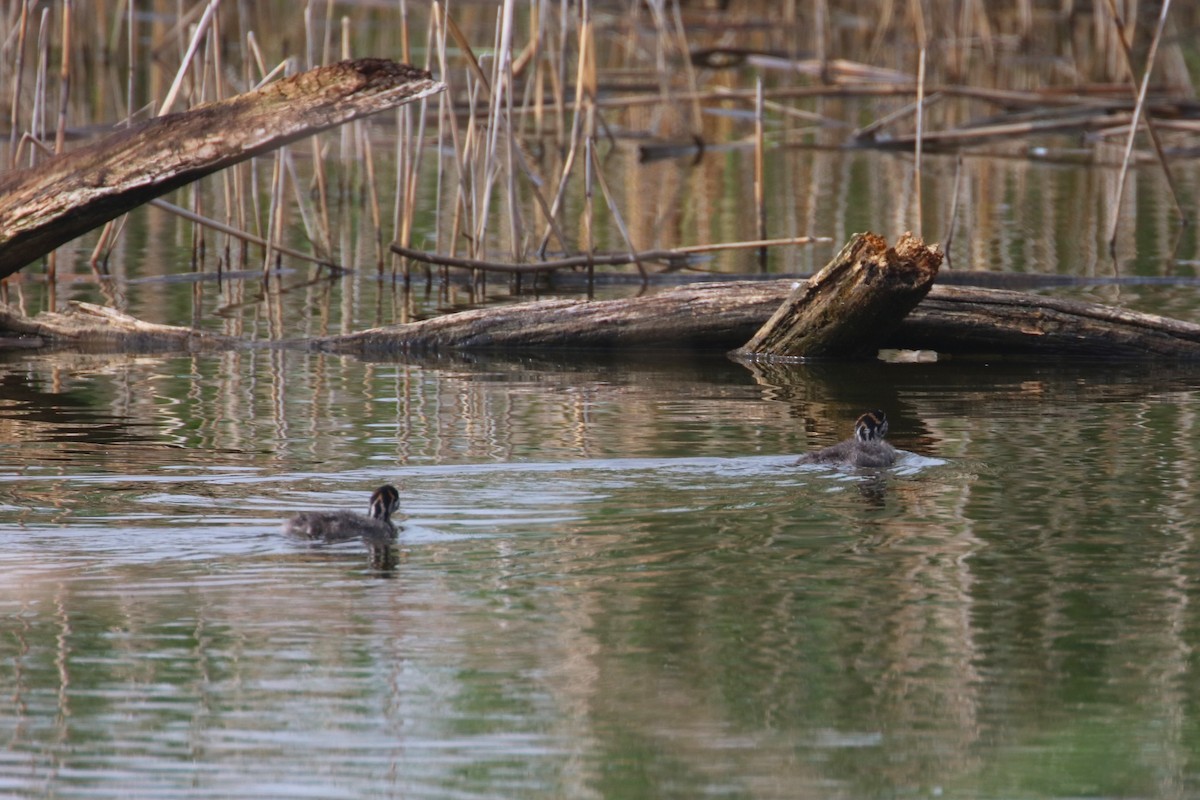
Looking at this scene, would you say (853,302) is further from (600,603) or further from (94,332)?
(600,603)

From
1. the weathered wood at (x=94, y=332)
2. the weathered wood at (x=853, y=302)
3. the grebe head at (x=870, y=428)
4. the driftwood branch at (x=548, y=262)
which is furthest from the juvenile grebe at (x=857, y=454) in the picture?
the weathered wood at (x=94, y=332)

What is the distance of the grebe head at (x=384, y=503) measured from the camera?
709cm

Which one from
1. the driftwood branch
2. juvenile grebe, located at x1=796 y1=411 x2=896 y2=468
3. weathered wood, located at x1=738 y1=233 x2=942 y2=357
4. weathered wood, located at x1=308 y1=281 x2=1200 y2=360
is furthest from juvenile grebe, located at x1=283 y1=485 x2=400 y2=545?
the driftwood branch

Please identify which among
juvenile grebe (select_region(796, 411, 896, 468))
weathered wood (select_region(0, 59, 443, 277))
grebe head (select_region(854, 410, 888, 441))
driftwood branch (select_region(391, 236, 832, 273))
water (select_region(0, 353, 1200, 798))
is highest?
weathered wood (select_region(0, 59, 443, 277))

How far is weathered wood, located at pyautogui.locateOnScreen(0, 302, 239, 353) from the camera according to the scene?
12.1 meters

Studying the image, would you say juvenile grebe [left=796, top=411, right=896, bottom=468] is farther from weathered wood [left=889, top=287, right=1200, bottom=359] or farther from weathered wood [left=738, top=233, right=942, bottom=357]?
weathered wood [left=889, top=287, right=1200, bottom=359]

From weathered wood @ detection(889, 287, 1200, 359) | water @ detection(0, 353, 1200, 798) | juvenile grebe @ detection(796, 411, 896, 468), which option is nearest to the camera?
water @ detection(0, 353, 1200, 798)

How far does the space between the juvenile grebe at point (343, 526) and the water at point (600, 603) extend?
0.07m

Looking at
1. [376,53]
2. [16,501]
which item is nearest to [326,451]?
[16,501]

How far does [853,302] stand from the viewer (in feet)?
36.4

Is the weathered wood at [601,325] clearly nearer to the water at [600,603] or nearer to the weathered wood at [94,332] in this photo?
the weathered wood at [94,332]

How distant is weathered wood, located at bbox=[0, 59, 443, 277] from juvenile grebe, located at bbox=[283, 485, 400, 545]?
3.21 metres

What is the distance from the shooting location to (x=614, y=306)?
39.4ft

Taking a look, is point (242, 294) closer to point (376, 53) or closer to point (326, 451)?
point (326, 451)
